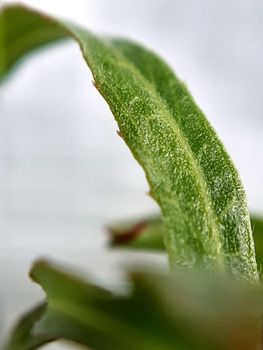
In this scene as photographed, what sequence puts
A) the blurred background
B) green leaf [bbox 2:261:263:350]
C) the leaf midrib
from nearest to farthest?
green leaf [bbox 2:261:263:350] < the leaf midrib < the blurred background

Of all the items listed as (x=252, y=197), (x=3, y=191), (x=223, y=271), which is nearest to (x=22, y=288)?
(x=3, y=191)

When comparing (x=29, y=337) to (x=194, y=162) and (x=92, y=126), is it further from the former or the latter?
(x=92, y=126)

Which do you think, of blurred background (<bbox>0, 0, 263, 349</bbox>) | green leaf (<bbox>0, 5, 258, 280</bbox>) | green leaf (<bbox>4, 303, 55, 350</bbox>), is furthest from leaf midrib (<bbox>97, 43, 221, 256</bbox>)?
blurred background (<bbox>0, 0, 263, 349</bbox>)

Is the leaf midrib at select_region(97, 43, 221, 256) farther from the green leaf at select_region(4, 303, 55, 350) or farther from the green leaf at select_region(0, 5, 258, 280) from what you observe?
the green leaf at select_region(4, 303, 55, 350)

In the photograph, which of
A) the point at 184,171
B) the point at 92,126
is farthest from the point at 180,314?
the point at 92,126

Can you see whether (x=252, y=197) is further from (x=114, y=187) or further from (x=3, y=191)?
(x=3, y=191)

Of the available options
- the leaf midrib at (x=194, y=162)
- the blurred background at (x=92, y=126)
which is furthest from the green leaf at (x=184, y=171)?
the blurred background at (x=92, y=126)
